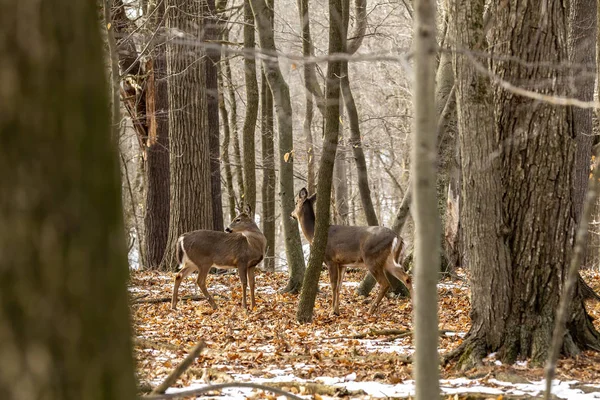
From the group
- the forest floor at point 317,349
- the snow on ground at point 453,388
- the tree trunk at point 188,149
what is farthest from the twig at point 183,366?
the tree trunk at point 188,149

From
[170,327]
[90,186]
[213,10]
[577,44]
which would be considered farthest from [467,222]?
[213,10]

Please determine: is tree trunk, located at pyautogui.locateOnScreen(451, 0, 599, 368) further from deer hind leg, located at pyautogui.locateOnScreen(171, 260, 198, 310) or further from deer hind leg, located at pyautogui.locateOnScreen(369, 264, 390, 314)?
deer hind leg, located at pyautogui.locateOnScreen(171, 260, 198, 310)

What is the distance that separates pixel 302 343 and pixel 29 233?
22.2ft

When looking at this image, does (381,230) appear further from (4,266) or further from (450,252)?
(4,266)

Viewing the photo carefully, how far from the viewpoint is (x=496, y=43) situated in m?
6.55

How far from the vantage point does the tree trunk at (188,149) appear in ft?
51.3

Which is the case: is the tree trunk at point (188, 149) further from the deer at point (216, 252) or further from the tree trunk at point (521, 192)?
the tree trunk at point (521, 192)

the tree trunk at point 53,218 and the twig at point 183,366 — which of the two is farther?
the twig at point 183,366

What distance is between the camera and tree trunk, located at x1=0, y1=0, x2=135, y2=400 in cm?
161

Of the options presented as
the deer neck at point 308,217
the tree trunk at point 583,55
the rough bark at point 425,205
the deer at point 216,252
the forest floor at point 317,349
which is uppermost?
the tree trunk at point 583,55

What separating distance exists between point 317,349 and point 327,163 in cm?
246

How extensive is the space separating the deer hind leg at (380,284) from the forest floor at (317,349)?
0.56ft

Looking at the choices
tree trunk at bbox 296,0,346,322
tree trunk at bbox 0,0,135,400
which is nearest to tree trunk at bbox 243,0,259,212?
tree trunk at bbox 296,0,346,322

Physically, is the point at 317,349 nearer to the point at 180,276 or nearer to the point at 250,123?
the point at 180,276
